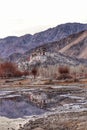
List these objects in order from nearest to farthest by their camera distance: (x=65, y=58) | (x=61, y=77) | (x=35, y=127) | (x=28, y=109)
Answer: (x=35, y=127) < (x=28, y=109) < (x=61, y=77) < (x=65, y=58)

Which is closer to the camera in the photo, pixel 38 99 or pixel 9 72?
pixel 38 99

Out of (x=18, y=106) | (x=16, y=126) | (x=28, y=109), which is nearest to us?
(x=16, y=126)

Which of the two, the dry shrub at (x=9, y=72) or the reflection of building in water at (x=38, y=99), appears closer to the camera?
the reflection of building in water at (x=38, y=99)

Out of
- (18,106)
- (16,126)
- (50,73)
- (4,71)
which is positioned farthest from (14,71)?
(16,126)

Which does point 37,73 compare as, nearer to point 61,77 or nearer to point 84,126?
point 61,77

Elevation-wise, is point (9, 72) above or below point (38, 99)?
above

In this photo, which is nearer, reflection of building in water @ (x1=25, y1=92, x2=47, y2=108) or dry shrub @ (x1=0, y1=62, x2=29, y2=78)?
reflection of building in water @ (x1=25, y1=92, x2=47, y2=108)

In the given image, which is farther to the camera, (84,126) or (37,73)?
(37,73)

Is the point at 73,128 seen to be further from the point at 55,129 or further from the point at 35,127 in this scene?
the point at 35,127

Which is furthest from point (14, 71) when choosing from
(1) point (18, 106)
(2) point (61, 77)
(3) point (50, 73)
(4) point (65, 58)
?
(1) point (18, 106)
